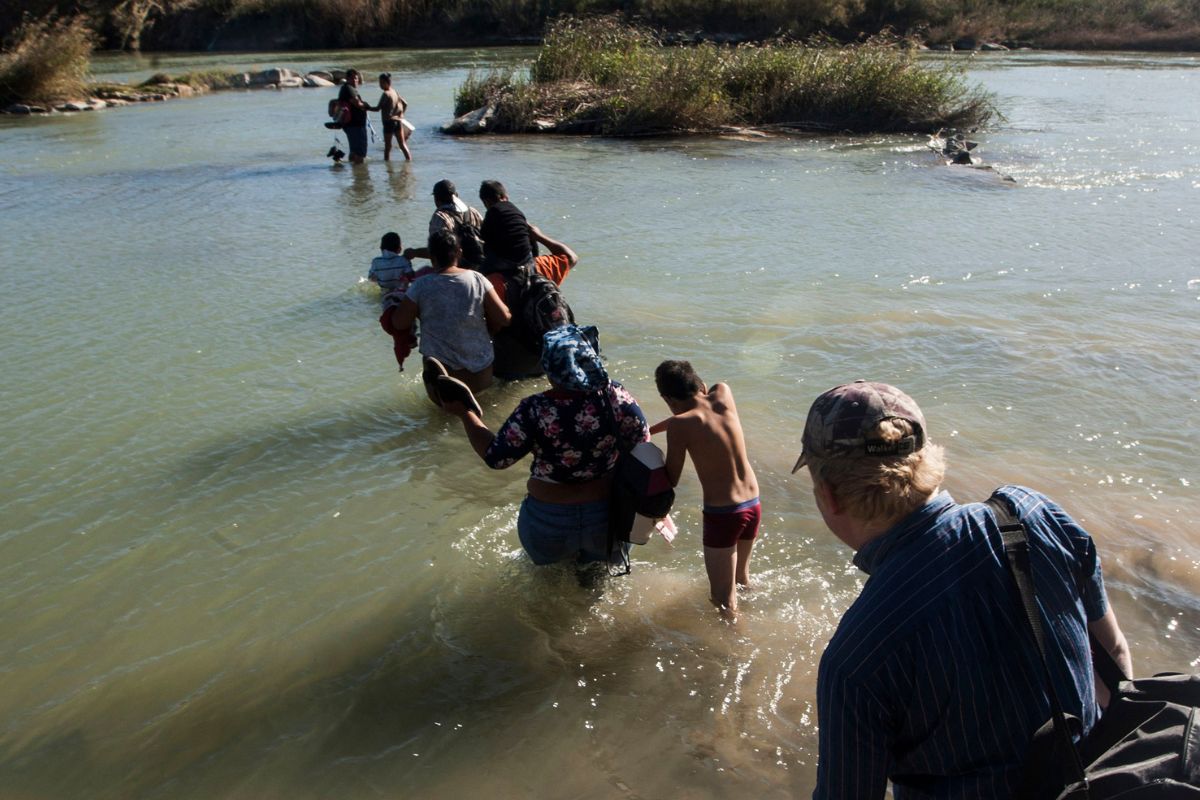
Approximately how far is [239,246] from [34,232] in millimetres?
3142

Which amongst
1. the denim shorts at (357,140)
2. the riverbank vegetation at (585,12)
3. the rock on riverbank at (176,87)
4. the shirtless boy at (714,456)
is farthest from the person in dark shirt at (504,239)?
the riverbank vegetation at (585,12)

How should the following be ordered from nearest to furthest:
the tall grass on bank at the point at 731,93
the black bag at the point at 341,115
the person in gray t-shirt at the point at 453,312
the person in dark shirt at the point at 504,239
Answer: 1. the person in gray t-shirt at the point at 453,312
2. the person in dark shirt at the point at 504,239
3. the black bag at the point at 341,115
4. the tall grass on bank at the point at 731,93

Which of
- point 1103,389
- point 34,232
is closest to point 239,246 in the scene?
point 34,232

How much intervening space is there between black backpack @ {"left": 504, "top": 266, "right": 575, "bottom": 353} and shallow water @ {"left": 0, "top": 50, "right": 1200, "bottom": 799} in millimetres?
825

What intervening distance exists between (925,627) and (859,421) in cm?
44

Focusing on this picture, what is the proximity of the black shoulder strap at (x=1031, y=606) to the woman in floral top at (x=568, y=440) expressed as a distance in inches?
90.0

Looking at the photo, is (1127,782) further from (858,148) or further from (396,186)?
(858,148)

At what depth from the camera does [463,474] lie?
6.36 meters

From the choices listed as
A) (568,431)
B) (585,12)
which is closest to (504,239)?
(568,431)

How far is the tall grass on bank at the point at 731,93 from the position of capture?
70.1ft

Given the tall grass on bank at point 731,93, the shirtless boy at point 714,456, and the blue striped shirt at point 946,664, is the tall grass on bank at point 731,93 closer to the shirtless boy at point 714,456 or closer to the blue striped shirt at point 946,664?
the shirtless boy at point 714,456

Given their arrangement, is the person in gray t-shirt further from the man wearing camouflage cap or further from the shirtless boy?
the man wearing camouflage cap

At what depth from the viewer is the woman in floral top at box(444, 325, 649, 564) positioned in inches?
159

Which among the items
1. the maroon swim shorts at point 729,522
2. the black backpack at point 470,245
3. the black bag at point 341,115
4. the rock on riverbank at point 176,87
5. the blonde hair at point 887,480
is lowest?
the maroon swim shorts at point 729,522
